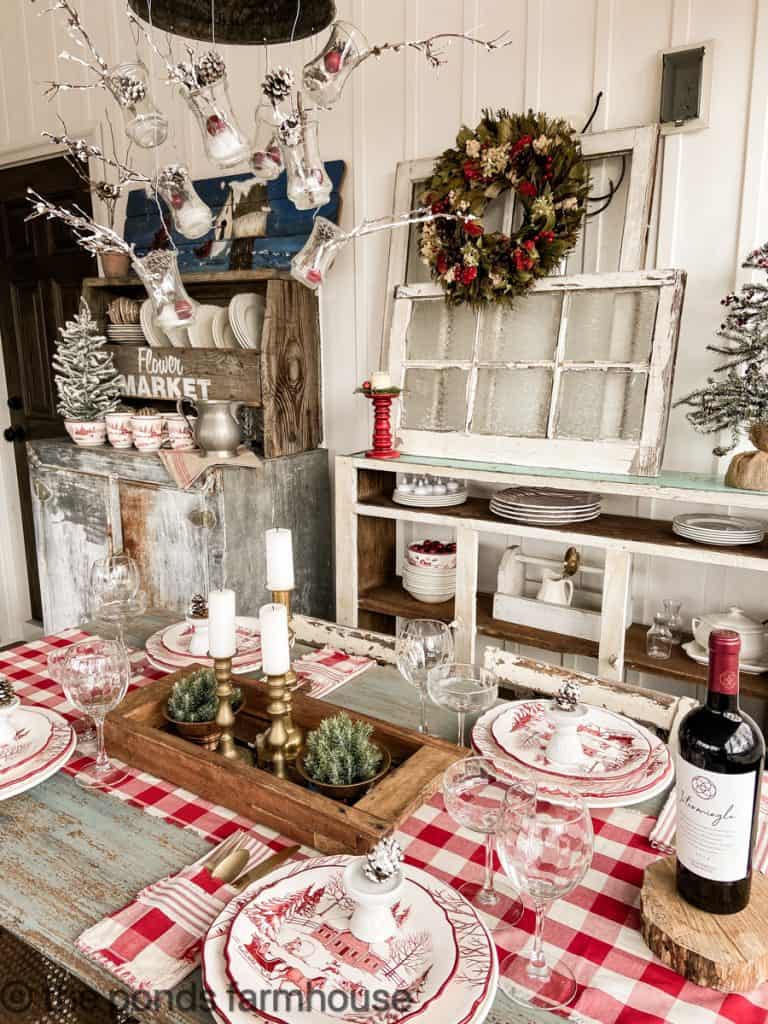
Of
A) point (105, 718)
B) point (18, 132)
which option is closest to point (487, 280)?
point (105, 718)

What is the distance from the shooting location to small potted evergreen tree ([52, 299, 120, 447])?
8.70ft

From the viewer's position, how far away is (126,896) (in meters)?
0.87

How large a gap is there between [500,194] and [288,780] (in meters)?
1.65

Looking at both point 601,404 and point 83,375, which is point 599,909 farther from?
point 83,375

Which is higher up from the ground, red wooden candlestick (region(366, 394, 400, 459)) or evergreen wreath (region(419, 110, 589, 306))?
evergreen wreath (region(419, 110, 589, 306))

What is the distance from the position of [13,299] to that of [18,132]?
697mm

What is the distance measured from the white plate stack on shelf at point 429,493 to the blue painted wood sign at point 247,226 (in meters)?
0.87

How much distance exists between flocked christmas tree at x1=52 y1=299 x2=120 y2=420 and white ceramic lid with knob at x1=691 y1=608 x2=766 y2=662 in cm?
205

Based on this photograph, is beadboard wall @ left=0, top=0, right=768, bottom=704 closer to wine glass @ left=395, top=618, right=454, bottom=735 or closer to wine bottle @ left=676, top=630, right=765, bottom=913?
wine glass @ left=395, top=618, right=454, bottom=735

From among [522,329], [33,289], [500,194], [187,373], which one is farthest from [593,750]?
[33,289]

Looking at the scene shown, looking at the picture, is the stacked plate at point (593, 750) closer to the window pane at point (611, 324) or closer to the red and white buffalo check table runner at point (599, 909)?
the red and white buffalo check table runner at point (599, 909)

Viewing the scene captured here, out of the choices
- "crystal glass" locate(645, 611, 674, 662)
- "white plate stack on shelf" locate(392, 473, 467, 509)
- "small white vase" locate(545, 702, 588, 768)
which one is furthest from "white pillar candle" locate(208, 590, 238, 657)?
"crystal glass" locate(645, 611, 674, 662)

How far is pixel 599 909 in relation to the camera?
2.81 feet

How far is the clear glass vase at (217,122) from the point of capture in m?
1.21
